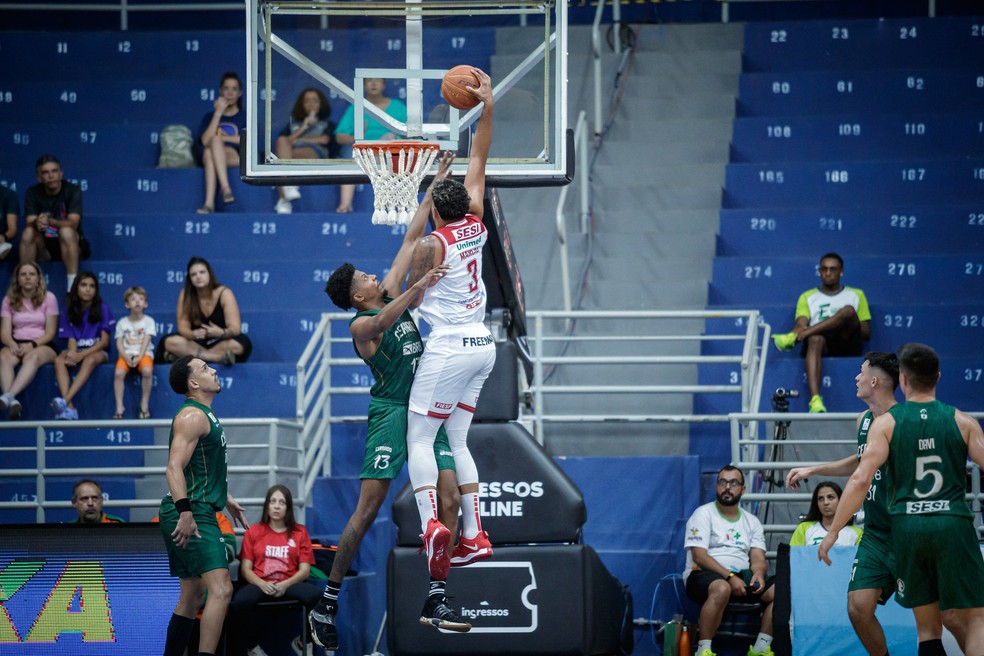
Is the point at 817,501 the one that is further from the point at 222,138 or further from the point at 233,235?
the point at 222,138

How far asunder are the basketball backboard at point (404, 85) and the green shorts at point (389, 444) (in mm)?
1291

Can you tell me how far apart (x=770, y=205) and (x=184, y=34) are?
274 inches

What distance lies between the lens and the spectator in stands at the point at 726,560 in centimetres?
956

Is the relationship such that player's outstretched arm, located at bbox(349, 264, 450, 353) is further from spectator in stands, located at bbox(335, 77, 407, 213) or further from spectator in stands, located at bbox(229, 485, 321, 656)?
spectator in stands, located at bbox(229, 485, 321, 656)

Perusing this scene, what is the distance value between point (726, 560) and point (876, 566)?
256 cm

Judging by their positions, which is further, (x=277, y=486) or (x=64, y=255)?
(x=64, y=255)

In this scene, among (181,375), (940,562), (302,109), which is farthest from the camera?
(302,109)

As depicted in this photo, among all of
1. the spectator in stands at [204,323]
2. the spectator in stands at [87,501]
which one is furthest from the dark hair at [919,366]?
the spectator in stands at [204,323]

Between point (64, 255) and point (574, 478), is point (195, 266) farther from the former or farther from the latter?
point (574, 478)

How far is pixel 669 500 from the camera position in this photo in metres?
10.8

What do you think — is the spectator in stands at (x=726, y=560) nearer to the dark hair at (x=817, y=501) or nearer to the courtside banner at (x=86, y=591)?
the dark hair at (x=817, y=501)

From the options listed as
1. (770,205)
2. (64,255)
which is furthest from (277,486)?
(770,205)

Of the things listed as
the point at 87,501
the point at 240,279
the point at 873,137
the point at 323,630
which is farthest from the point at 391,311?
the point at 873,137

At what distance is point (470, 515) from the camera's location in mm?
7289
